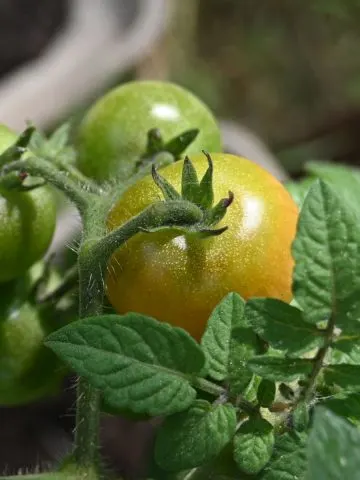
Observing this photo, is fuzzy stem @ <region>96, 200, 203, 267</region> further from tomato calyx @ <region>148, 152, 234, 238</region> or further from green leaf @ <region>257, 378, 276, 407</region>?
green leaf @ <region>257, 378, 276, 407</region>

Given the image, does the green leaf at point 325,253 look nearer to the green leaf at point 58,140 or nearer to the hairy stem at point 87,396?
the hairy stem at point 87,396

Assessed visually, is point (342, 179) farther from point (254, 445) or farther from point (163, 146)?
point (254, 445)

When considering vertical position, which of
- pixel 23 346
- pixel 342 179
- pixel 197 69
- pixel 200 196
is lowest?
pixel 197 69

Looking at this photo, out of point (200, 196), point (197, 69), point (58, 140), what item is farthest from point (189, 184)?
point (197, 69)

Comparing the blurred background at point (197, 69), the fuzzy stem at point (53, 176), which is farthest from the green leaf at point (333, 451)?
the blurred background at point (197, 69)

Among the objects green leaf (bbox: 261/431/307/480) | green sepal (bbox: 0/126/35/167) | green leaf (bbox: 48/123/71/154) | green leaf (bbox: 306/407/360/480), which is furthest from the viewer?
green leaf (bbox: 48/123/71/154)

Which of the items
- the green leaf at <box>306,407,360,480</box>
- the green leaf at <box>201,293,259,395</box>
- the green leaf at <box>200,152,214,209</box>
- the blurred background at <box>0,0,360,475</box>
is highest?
the green leaf at <box>200,152,214,209</box>

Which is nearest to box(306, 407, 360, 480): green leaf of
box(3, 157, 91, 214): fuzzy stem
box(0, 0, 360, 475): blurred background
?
box(3, 157, 91, 214): fuzzy stem

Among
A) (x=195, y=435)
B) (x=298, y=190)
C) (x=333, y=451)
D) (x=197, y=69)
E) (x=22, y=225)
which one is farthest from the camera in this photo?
(x=197, y=69)
